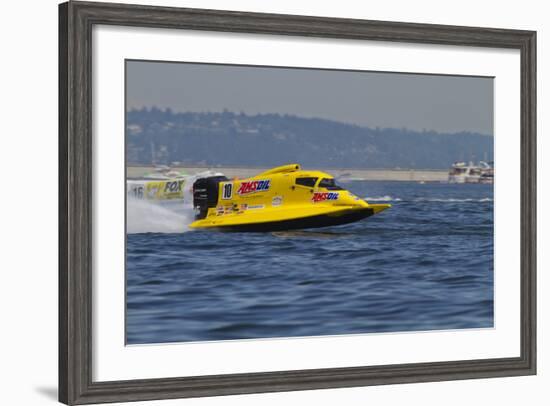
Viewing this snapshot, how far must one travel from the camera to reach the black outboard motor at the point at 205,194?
978 centimetres

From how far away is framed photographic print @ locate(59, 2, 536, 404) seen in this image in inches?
362

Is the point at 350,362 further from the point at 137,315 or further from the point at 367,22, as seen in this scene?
the point at 367,22

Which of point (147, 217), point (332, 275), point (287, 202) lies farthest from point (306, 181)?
point (147, 217)

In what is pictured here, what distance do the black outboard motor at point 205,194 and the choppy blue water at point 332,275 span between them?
26 centimetres

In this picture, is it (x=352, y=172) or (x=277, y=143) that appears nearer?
(x=277, y=143)

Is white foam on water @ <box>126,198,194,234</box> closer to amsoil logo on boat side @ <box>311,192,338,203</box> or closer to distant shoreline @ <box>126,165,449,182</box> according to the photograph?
distant shoreline @ <box>126,165,449,182</box>

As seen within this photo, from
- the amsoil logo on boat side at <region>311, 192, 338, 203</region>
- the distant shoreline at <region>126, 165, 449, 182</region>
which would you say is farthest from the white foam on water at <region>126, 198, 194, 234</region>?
the amsoil logo on boat side at <region>311, 192, 338, 203</region>

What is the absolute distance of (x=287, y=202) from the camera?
10.3 meters

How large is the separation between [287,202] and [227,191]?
2.06 ft

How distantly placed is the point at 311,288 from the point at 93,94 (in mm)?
2359

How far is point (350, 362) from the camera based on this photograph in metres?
9.93

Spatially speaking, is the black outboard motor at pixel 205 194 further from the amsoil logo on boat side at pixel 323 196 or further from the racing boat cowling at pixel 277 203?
the amsoil logo on boat side at pixel 323 196

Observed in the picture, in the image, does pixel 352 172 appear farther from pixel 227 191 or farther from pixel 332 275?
pixel 227 191

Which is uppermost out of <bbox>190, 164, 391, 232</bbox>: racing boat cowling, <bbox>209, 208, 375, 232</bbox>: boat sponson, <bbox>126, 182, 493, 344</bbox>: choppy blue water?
<bbox>190, 164, 391, 232</bbox>: racing boat cowling
